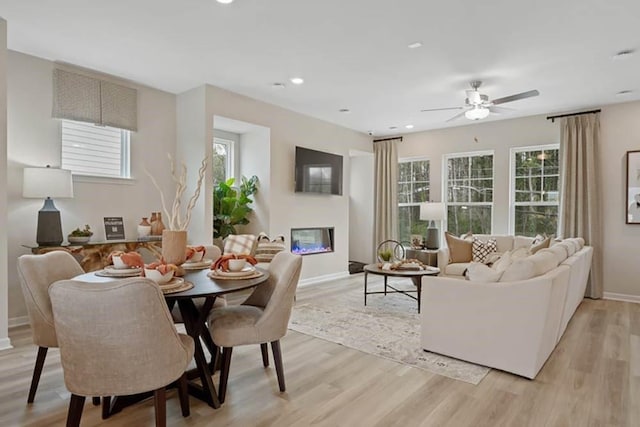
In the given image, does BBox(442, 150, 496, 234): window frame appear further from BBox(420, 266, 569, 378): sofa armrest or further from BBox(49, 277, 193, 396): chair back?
BBox(49, 277, 193, 396): chair back

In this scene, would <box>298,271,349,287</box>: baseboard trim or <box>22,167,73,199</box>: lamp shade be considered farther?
<box>298,271,349,287</box>: baseboard trim

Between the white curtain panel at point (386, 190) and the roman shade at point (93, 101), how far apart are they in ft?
14.8

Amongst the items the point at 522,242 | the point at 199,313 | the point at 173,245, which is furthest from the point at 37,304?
the point at 522,242

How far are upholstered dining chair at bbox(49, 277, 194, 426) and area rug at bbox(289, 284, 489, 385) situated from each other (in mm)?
1991

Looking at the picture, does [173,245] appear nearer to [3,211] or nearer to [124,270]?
[124,270]

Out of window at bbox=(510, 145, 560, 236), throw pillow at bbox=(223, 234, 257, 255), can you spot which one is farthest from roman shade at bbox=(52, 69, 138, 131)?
window at bbox=(510, 145, 560, 236)

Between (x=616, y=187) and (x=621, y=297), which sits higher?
(x=616, y=187)

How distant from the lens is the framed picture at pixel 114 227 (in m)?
4.32

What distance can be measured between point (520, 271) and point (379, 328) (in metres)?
1.56

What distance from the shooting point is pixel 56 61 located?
3.98 metres

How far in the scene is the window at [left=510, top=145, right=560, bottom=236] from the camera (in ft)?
19.2

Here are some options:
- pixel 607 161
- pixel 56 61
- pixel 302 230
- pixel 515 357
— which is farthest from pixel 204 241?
pixel 607 161

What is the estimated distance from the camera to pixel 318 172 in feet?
20.4

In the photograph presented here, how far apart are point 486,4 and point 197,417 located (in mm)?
3423
